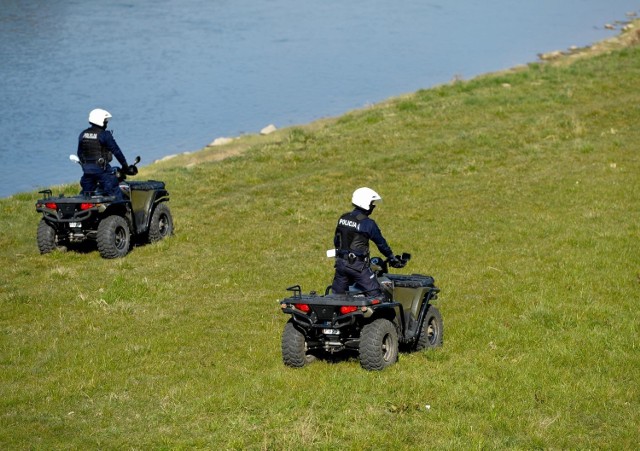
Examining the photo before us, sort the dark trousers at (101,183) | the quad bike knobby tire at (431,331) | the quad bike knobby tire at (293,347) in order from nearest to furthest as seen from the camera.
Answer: the quad bike knobby tire at (293,347) → the quad bike knobby tire at (431,331) → the dark trousers at (101,183)

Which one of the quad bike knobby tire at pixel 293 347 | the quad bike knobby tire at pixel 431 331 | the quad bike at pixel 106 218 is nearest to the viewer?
the quad bike knobby tire at pixel 293 347

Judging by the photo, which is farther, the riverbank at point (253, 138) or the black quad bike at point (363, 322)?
the riverbank at point (253, 138)

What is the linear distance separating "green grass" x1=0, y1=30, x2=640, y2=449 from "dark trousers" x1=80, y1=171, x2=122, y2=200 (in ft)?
4.93

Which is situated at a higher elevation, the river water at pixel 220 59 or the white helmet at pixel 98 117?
the river water at pixel 220 59

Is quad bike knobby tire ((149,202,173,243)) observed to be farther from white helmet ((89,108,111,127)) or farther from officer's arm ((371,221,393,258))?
officer's arm ((371,221,393,258))

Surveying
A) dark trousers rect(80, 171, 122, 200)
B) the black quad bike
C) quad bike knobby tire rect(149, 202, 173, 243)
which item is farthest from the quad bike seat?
the black quad bike

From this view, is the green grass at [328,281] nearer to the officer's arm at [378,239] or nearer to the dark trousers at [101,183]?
the dark trousers at [101,183]

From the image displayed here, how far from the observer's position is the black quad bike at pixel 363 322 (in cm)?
1286

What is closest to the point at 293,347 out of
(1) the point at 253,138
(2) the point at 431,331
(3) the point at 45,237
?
(2) the point at 431,331

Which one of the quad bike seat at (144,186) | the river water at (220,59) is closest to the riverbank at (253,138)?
the river water at (220,59)

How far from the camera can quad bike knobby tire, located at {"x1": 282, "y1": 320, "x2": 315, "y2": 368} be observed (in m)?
13.3

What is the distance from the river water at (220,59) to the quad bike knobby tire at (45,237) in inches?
648

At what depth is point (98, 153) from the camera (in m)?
20.4

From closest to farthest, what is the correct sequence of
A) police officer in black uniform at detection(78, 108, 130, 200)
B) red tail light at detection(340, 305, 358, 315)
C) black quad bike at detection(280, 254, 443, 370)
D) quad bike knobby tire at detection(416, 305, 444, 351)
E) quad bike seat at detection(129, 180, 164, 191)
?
red tail light at detection(340, 305, 358, 315)
black quad bike at detection(280, 254, 443, 370)
quad bike knobby tire at detection(416, 305, 444, 351)
police officer in black uniform at detection(78, 108, 130, 200)
quad bike seat at detection(129, 180, 164, 191)
